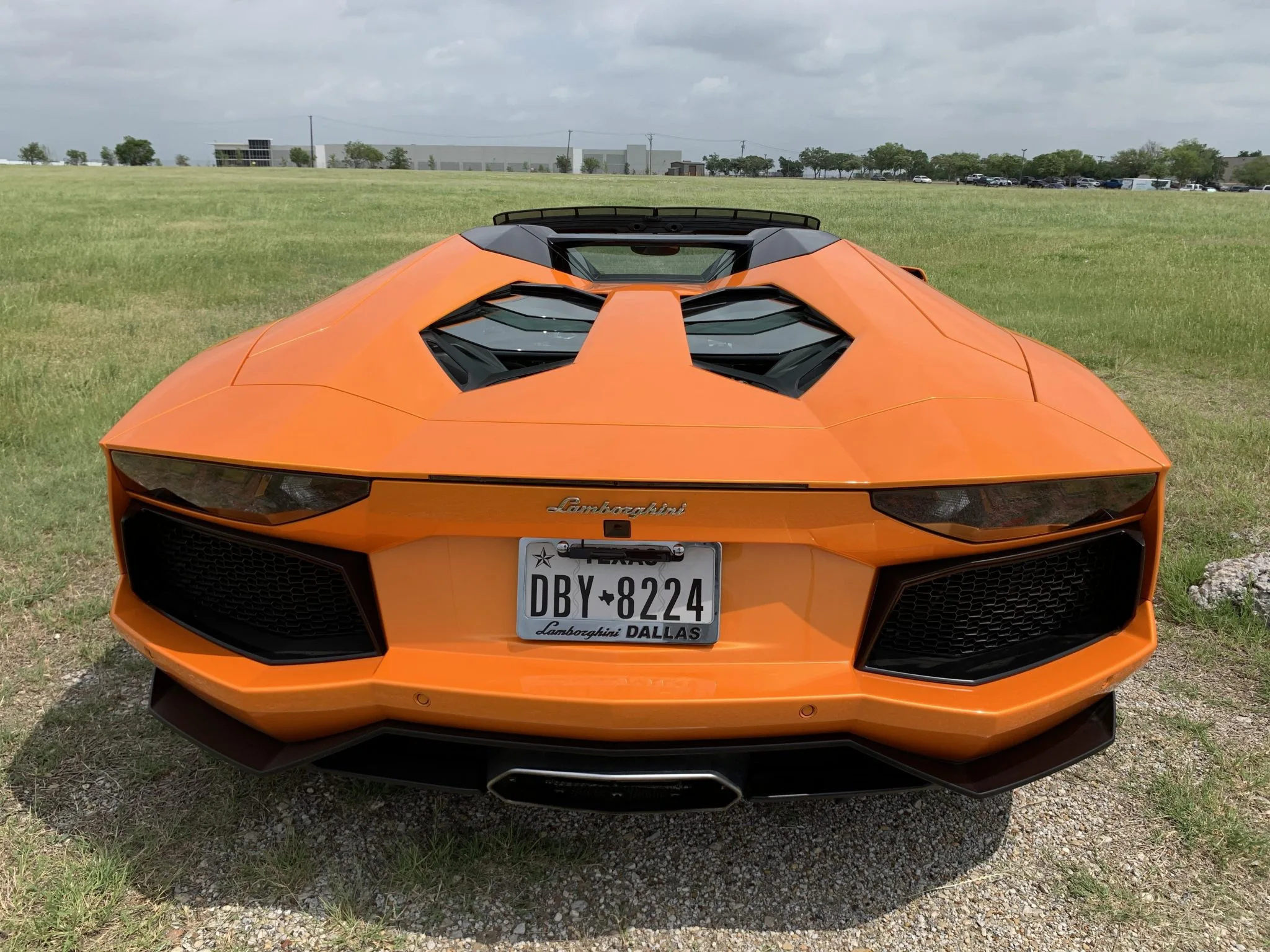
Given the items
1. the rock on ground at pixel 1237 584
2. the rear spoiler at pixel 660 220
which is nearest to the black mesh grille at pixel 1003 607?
the rock on ground at pixel 1237 584

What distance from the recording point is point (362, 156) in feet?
376

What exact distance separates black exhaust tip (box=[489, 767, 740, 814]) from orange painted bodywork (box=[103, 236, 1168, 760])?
0.10m

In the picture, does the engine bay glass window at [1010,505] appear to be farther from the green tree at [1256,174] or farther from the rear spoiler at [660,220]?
the green tree at [1256,174]

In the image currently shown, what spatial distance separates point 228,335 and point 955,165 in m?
119

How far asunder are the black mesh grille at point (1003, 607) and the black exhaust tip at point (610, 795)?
1.17 ft

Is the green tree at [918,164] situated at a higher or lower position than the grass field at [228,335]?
higher

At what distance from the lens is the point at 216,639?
5.08 feet

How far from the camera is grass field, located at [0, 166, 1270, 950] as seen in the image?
1879 millimetres

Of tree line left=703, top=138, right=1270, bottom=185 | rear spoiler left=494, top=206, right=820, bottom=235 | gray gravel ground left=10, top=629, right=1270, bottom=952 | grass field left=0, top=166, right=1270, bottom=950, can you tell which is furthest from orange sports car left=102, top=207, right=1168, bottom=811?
tree line left=703, top=138, right=1270, bottom=185

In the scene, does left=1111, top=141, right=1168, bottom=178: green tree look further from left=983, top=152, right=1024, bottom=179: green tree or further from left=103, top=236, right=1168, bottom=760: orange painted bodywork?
left=103, top=236, right=1168, bottom=760: orange painted bodywork

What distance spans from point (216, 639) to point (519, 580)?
61 cm

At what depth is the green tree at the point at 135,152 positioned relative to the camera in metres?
97.4

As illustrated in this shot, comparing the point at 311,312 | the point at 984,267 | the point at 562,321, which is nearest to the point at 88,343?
the point at 311,312

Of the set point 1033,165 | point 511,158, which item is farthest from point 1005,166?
point 511,158
